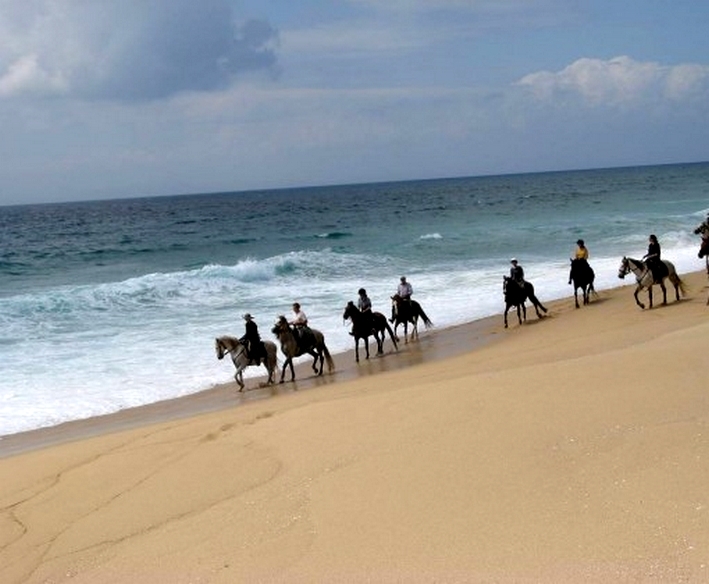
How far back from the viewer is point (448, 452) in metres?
7.88

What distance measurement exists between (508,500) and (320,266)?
1380 inches

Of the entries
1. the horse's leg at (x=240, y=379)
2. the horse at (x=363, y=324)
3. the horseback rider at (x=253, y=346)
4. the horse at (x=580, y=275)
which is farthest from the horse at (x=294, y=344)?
the horse at (x=580, y=275)

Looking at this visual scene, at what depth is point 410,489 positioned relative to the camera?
7270mm

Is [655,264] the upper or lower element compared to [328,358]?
upper

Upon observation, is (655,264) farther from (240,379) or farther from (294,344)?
(240,379)

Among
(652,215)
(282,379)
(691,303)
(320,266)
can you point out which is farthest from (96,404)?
(652,215)

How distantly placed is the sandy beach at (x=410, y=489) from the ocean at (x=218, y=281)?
264 inches

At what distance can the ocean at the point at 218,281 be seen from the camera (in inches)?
736

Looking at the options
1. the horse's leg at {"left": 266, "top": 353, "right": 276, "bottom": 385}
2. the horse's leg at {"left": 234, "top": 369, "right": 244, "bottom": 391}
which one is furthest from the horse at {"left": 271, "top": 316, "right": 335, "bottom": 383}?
the horse's leg at {"left": 234, "top": 369, "right": 244, "bottom": 391}

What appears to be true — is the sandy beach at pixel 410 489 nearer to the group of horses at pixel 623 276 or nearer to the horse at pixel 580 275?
the group of horses at pixel 623 276

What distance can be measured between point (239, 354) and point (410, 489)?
35.8 feet

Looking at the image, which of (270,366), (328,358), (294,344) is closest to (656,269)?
(328,358)

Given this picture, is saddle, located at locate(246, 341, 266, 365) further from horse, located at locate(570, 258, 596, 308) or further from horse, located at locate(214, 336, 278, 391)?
horse, located at locate(570, 258, 596, 308)

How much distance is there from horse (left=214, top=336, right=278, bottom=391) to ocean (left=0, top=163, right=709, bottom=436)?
79 cm
